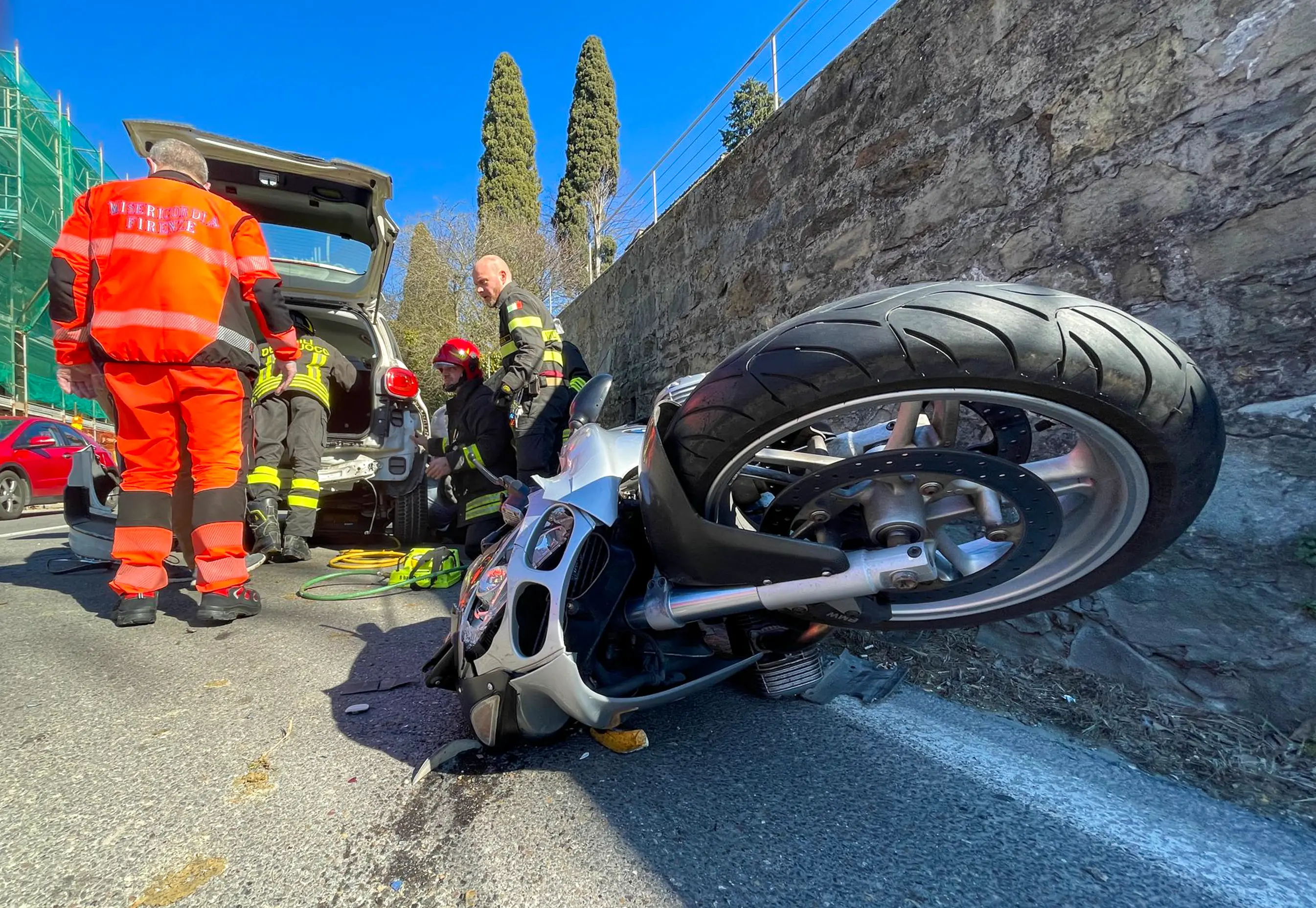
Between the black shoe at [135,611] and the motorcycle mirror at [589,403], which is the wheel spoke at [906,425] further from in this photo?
the black shoe at [135,611]

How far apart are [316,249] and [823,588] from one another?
5.18m

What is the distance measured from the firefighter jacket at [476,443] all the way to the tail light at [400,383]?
34 cm

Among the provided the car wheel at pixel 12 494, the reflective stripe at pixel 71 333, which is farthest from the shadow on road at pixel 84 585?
the car wheel at pixel 12 494

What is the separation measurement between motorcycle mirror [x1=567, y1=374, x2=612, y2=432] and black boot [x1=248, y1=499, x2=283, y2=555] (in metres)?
2.49

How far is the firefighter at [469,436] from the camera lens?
420 cm

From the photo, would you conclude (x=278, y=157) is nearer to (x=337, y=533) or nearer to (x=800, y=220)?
(x=337, y=533)

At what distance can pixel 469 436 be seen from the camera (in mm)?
4316

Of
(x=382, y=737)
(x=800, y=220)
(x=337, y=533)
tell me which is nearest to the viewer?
(x=382, y=737)

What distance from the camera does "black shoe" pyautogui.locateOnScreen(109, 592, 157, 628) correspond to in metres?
2.50

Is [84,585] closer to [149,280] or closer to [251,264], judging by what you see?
[149,280]

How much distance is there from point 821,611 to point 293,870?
115cm

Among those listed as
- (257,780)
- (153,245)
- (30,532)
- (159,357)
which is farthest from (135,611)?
(30,532)

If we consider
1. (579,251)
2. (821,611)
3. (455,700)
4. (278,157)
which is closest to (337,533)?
(278,157)

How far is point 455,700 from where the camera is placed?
1.87 m
